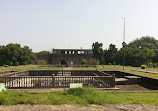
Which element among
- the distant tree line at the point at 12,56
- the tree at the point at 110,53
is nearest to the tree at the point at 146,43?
the tree at the point at 110,53

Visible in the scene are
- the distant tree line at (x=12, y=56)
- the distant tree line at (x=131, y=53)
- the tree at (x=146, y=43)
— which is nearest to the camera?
the distant tree line at (x=12, y=56)

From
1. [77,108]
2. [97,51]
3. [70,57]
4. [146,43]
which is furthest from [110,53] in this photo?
[77,108]

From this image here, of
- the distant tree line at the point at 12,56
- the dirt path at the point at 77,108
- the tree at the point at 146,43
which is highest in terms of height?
the tree at the point at 146,43

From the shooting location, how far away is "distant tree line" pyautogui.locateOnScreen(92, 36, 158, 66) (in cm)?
5231

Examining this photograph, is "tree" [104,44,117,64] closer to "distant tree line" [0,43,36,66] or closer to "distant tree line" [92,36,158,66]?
"distant tree line" [92,36,158,66]

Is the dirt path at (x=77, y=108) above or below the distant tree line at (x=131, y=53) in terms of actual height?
below

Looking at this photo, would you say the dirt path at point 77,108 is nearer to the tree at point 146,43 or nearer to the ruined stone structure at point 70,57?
the ruined stone structure at point 70,57

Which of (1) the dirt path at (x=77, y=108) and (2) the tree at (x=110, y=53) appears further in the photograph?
(2) the tree at (x=110, y=53)

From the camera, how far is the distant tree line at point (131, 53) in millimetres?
52312

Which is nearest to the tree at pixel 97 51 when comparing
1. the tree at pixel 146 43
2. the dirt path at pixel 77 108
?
the tree at pixel 146 43

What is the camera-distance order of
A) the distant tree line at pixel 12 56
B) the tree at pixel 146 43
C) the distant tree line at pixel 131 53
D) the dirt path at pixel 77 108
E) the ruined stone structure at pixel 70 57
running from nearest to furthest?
the dirt path at pixel 77 108 → the distant tree line at pixel 12 56 → the distant tree line at pixel 131 53 → the ruined stone structure at pixel 70 57 → the tree at pixel 146 43

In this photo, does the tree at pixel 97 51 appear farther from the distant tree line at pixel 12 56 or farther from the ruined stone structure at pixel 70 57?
the distant tree line at pixel 12 56

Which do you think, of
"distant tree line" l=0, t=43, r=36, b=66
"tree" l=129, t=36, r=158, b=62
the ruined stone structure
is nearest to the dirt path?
"distant tree line" l=0, t=43, r=36, b=66

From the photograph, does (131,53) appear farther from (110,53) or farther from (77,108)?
(77,108)
